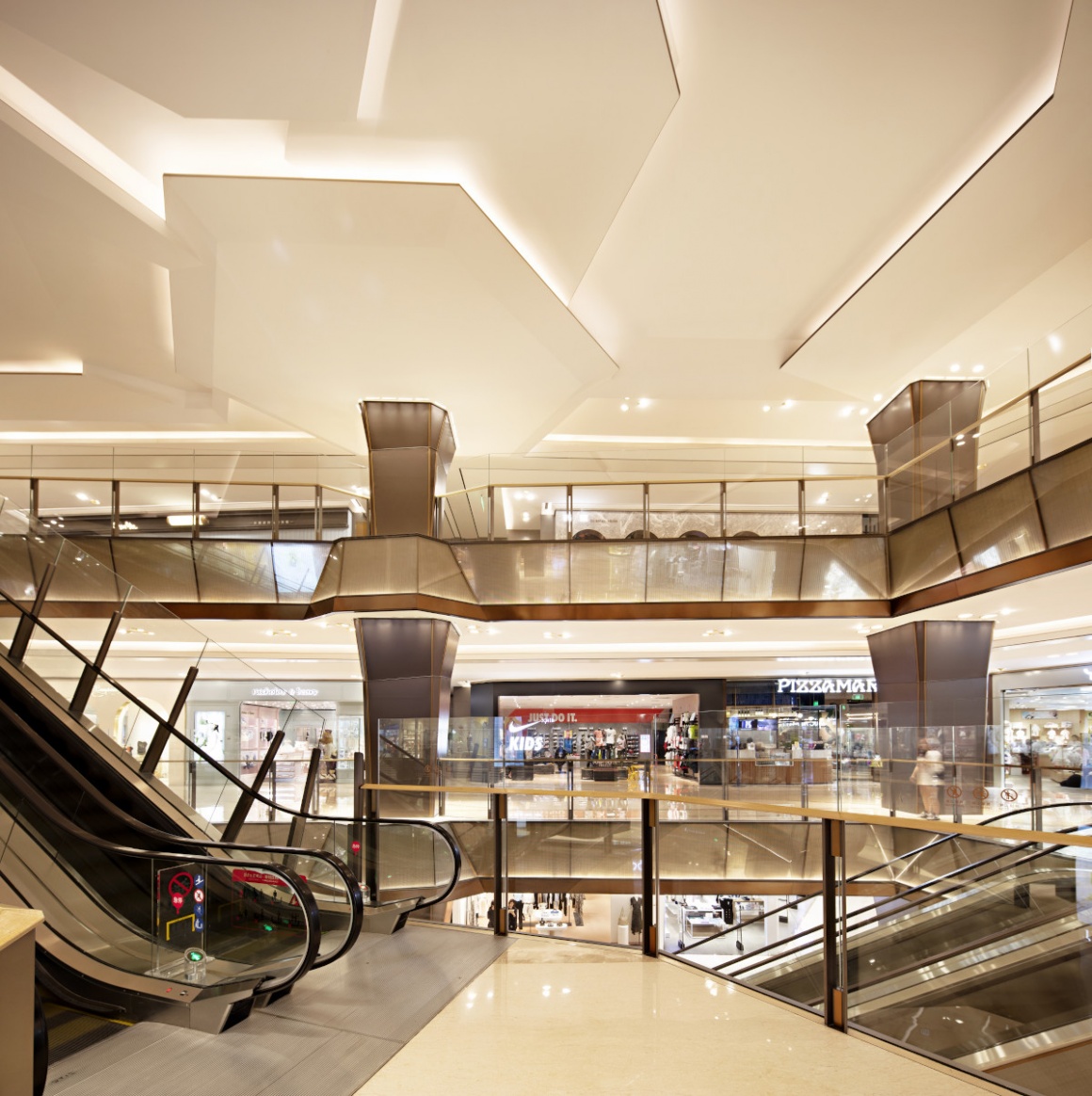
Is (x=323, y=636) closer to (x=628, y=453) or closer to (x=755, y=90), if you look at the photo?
(x=628, y=453)

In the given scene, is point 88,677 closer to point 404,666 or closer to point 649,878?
point 649,878

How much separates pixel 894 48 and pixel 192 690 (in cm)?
840

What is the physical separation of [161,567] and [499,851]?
10688 mm

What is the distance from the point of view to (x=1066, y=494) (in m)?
9.16

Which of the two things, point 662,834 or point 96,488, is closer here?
point 662,834

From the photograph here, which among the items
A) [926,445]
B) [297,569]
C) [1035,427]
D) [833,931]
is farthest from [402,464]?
[833,931]

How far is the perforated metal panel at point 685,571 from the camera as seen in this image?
47.4ft

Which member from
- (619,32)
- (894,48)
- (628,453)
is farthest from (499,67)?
(628,453)

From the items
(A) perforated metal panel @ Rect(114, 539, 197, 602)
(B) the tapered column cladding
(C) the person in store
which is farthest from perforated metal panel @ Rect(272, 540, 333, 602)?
(C) the person in store

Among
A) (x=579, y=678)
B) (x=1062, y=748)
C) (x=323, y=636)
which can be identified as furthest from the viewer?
(x=579, y=678)

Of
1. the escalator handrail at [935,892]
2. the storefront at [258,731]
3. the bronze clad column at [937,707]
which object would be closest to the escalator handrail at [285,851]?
the storefront at [258,731]

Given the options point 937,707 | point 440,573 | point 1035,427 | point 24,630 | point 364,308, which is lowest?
point 937,707

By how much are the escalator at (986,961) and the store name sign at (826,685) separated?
73.9 ft

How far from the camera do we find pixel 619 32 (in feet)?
22.4
